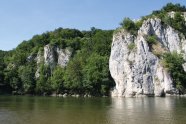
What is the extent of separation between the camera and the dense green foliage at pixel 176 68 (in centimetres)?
9544

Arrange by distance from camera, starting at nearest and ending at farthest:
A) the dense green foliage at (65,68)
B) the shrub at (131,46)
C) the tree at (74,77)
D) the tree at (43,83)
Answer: the shrub at (131,46)
the dense green foliage at (65,68)
the tree at (74,77)
the tree at (43,83)

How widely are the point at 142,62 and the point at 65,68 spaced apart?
46.5 meters

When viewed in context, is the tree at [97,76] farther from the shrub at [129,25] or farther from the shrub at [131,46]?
the shrub at [129,25]

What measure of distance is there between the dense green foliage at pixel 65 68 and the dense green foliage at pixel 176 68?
23.8 metres

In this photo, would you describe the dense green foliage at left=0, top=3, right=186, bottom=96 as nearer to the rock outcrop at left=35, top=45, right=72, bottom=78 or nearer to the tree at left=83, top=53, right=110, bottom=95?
the tree at left=83, top=53, right=110, bottom=95

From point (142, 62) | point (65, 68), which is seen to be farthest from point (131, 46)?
point (65, 68)

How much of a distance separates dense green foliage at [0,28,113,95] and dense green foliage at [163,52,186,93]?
23.8 meters

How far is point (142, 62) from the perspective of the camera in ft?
339

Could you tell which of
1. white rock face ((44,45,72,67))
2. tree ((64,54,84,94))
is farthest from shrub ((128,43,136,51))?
white rock face ((44,45,72,67))

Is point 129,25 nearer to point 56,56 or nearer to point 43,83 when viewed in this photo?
point 43,83

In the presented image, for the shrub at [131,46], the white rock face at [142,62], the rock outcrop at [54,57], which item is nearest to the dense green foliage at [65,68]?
the rock outcrop at [54,57]

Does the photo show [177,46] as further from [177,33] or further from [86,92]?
[86,92]

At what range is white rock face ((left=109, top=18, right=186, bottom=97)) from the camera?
97562mm

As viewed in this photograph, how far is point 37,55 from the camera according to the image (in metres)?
152
